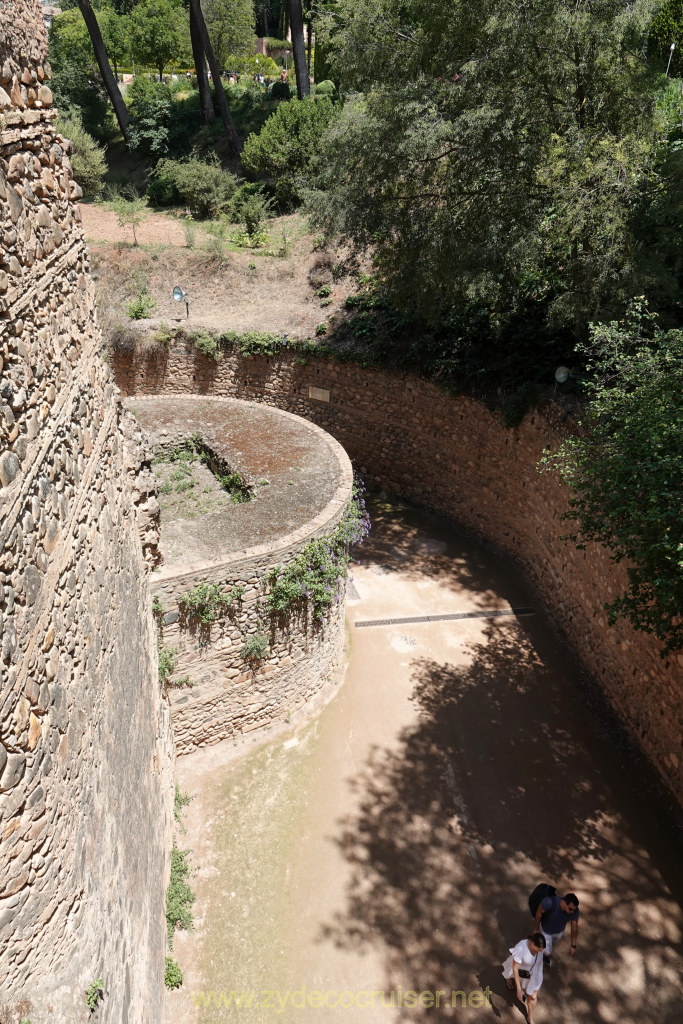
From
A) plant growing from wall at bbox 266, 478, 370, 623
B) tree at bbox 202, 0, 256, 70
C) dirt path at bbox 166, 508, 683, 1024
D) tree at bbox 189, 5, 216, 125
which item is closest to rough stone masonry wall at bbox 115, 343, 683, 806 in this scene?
dirt path at bbox 166, 508, 683, 1024

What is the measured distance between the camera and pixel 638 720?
7160 millimetres

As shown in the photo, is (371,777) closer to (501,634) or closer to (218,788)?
(218,788)

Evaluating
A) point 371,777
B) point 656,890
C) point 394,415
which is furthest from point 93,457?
point 394,415

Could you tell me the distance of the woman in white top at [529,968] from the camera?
15.6ft

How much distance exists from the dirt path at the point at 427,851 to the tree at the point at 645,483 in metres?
2.29

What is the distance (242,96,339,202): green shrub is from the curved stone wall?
1345 cm

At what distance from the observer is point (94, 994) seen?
10.1 ft

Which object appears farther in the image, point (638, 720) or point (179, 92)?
point (179, 92)

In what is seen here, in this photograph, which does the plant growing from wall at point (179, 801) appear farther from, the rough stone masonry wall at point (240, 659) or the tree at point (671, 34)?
the tree at point (671, 34)

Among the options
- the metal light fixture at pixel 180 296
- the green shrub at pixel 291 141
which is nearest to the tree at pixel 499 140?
the metal light fixture at pixel 180 296

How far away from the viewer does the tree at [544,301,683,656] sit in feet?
16.8

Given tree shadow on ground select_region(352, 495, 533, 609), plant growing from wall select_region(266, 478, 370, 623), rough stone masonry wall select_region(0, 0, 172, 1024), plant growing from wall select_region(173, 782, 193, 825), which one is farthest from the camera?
tree shadow on ground select_region(352, 495, 533, 609)

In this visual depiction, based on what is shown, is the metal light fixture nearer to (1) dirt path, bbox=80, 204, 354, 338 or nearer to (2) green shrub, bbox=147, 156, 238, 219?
(1) dirt path, bbox=80, 204, 354, 338

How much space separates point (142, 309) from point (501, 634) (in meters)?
11.3
